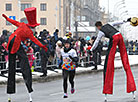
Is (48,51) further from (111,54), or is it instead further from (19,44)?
(111,54)

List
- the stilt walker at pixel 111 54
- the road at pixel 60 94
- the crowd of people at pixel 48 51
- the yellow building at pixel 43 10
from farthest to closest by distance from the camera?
the yellow building at pixel 43 10 → the crowd of people at pixel 48 51 → the road at pixel 60 94 → the stilt walker at pixel 111 54

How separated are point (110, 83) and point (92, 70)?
11.0m

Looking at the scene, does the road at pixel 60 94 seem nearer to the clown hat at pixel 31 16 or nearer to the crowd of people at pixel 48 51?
the crowd of people at pixel 48 51

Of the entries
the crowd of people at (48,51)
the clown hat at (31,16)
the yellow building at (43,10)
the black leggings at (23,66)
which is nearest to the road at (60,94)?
the black leggings at (23,66)

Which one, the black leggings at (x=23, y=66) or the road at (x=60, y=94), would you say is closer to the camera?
the black leggings at (x=23, y=66)

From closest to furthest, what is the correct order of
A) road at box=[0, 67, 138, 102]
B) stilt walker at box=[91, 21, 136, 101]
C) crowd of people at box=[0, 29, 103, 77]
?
stilt walker at box=[91, 21, 136, 101]
road at box=[0, 67, 138, 102]
crowd of people at box=[0, 29, 103, 77]

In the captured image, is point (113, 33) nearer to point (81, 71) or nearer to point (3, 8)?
point (81, 71)

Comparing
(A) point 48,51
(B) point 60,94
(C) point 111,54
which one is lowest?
(B) point 60,94

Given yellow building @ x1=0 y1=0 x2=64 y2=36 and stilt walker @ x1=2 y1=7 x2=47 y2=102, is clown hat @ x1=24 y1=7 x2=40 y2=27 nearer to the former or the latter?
A: stilt walker @ x1=2 y1=7 x2=47 y2=102

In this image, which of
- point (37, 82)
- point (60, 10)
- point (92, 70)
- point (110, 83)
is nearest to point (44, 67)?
point (37, 82)

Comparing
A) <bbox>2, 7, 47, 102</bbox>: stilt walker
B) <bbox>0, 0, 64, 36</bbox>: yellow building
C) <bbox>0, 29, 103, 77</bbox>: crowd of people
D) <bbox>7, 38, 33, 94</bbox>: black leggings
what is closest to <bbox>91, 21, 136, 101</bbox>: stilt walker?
<bbox>2, 7, 47, 102</bbox>: stilt walker

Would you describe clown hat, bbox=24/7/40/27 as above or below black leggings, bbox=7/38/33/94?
above

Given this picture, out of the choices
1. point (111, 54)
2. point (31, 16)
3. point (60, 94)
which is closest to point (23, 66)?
point (31, 16)

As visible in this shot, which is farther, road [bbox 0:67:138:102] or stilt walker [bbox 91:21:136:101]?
road [bbox 0:67:138:102]
